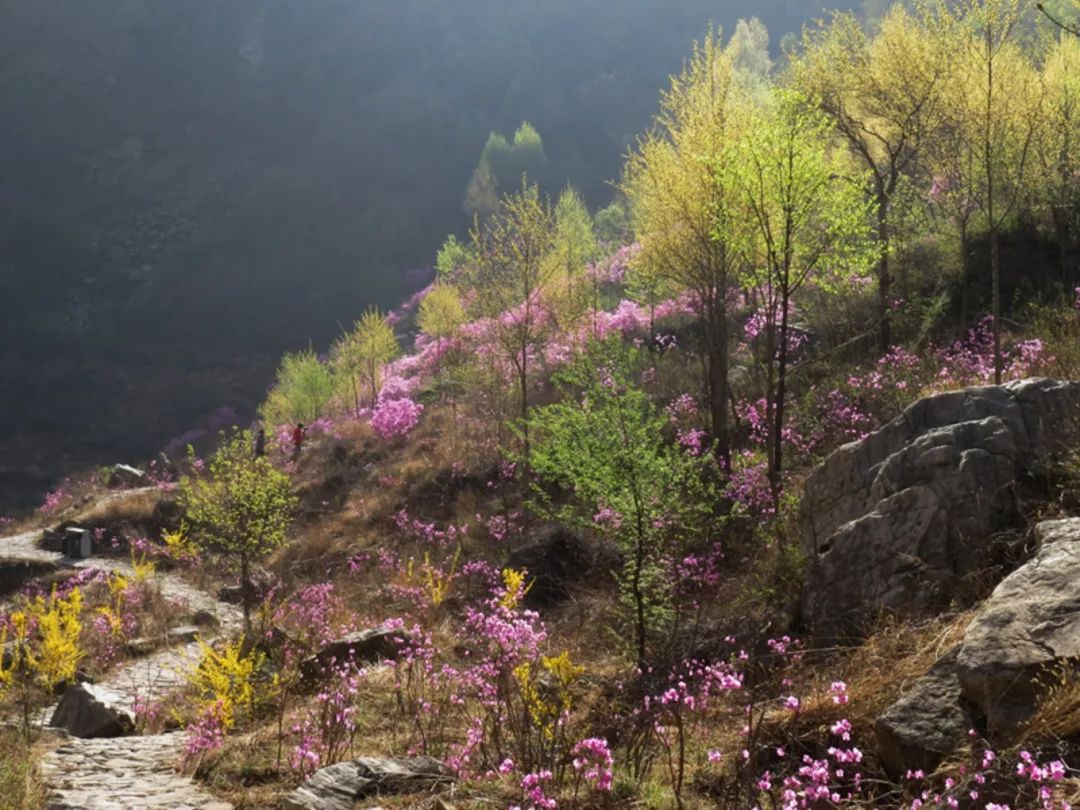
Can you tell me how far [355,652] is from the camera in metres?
9.83

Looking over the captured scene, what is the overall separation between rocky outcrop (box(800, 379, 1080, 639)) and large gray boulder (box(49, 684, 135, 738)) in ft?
24.6

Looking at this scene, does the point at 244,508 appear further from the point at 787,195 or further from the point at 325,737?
the point at 787,195

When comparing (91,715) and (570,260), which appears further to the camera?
(570,260)

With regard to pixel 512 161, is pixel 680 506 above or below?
below

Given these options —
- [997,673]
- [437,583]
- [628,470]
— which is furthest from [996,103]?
[997,673]

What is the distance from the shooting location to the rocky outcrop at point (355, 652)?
9484 millimetres

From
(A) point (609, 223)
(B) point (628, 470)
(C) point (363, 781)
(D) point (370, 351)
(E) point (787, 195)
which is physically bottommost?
(C) point (363, 781)

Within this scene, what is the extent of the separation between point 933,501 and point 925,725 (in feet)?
9.53

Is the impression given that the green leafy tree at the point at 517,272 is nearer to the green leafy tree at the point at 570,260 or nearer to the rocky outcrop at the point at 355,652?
the green leafy tree at the point at 570,260

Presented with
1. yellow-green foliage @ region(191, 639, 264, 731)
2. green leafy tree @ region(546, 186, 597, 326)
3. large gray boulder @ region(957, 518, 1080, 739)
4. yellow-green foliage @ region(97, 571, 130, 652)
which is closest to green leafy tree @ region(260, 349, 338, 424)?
green leafy tree @ region(546, 186, 597, 326)

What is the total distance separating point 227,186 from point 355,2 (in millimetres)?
36016

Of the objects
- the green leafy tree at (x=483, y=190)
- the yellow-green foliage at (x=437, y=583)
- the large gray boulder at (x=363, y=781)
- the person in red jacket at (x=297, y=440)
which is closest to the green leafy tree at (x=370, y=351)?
the person in red jacket at (x=297, y=440)

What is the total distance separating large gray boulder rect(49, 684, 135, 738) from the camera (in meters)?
9.45

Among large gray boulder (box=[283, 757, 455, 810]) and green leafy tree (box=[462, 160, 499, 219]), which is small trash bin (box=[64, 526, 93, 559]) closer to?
large gray boulder (box=[283, 757, 455, 810])
